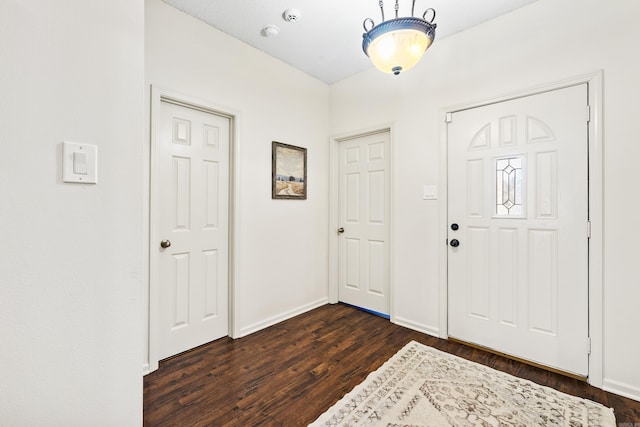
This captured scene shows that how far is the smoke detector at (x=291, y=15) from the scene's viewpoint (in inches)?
84.2

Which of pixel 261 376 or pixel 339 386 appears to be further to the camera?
pixel 261 376

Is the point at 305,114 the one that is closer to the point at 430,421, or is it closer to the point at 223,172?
the point at 223,172

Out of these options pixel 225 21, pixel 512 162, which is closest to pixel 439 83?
pixel 512 162

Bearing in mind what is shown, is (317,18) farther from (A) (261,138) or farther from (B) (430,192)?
(B) (430,192)

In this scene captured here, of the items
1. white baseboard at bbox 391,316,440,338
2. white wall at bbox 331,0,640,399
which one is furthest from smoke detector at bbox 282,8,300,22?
white baseboard at bbox 391,316,440,338

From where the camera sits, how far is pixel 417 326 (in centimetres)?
266

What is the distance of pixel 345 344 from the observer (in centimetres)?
238

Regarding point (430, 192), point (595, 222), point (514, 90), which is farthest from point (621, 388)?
point (514, 90)

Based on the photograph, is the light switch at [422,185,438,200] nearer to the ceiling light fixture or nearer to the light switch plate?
the ceiling light fixture

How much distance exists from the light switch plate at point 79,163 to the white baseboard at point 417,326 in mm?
2692

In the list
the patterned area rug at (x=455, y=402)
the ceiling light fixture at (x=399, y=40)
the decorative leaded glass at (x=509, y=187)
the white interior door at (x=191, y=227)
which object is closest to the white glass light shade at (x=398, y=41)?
the ceiling light fixture at (x=399, y=40)

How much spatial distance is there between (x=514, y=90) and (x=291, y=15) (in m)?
1.83

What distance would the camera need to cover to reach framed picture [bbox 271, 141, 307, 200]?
9.22 ft

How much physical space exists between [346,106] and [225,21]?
1495 mm
